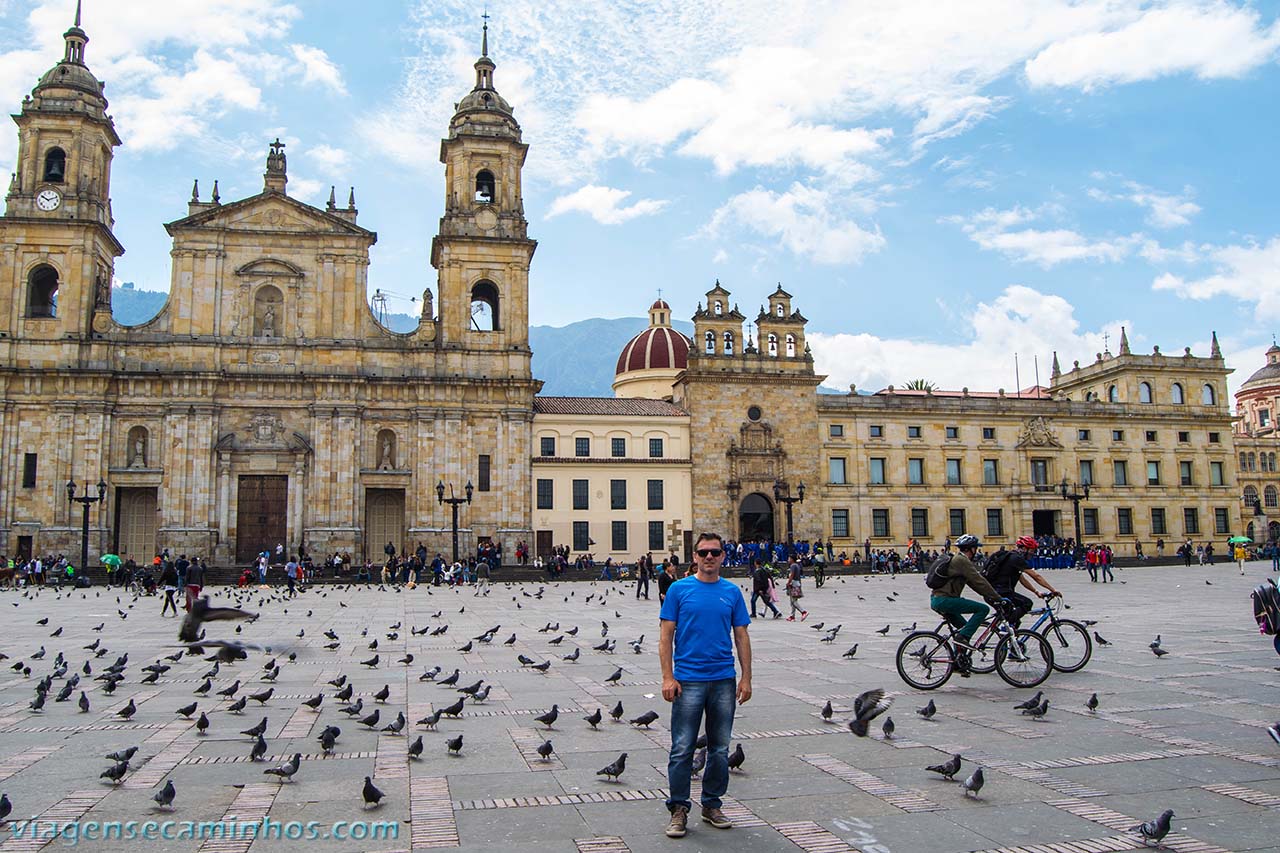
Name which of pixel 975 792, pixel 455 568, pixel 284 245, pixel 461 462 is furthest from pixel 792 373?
pixel 975 792

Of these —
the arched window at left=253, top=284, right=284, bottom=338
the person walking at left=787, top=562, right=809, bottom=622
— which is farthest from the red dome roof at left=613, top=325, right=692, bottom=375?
the person walking at left=787, top=562, right=809, bottom=622

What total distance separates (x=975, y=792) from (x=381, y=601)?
79.1ft

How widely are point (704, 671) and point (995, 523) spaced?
54.1 metres

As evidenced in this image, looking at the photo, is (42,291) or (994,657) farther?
(42,291)

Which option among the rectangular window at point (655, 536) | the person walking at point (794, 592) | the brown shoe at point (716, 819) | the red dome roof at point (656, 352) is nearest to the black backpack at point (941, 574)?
the brown shoe at point (716, 819)

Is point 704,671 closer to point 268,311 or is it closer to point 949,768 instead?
point 949,768

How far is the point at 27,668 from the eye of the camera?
41.5 ft

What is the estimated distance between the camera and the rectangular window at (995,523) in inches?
2215

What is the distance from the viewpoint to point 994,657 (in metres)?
11.0

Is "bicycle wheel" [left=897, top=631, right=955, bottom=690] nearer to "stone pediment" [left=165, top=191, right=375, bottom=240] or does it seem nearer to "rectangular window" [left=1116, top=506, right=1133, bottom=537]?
"stone pediment" [left=165, top=191, right=375, bottom=240]

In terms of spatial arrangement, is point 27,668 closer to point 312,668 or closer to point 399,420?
point 312,668

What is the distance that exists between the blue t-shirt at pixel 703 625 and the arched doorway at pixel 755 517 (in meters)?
46.0

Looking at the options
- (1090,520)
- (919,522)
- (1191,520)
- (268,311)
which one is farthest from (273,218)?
(1191,520)

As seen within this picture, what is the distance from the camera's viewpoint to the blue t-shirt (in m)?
6.26
